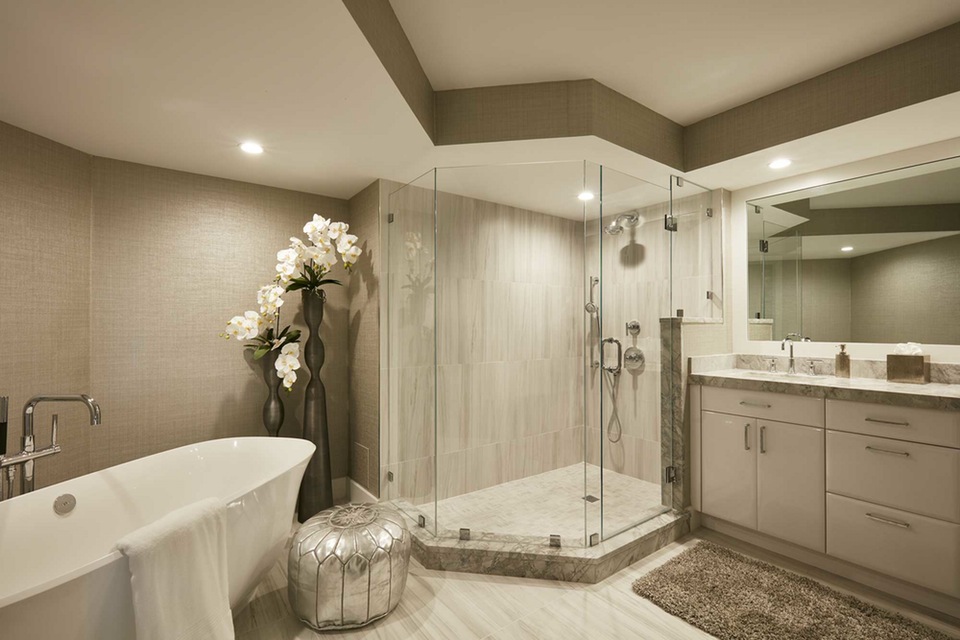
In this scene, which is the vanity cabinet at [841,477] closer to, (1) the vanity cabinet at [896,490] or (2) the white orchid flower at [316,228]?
(1) the vanity cabinet at [896,490]

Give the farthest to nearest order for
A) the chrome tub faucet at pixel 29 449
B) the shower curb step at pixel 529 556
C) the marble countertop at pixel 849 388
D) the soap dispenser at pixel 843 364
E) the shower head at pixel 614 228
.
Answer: the soap dispenser at pixel 843 364, the shower head at pixel 614 228, the shower curb step at pixel 529 556, the marble countertop at pixel 849 388, the chrome tub faucet at pixel 29 449

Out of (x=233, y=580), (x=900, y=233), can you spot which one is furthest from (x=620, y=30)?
(x=233, y=580)

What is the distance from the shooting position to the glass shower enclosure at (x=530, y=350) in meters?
2.43

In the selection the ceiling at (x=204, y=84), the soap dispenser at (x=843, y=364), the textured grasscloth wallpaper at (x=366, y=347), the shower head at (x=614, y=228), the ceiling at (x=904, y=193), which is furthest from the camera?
the textured grasscloth wallpaper at (x=366, y=347)

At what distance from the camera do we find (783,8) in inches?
67.4

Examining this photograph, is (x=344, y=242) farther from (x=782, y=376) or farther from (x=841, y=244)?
(x=841, y=244)

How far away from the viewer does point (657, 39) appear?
1892mm

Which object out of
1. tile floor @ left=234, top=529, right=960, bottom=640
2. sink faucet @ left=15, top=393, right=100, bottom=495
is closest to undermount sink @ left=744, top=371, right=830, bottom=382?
tile floor @ left=234, top=529, right=960, bottom=640

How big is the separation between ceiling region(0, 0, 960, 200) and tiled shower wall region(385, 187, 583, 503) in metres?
0.32

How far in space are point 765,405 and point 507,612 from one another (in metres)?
1.78

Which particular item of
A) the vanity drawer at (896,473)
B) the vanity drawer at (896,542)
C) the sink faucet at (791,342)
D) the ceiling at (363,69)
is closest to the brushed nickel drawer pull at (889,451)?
the vanity drawer at (896,473)

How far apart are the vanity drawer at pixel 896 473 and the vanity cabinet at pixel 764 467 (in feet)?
0.27

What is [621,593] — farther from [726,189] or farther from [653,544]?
[726,189]

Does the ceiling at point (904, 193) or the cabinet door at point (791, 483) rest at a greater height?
the ceiling at point (904, 193)
